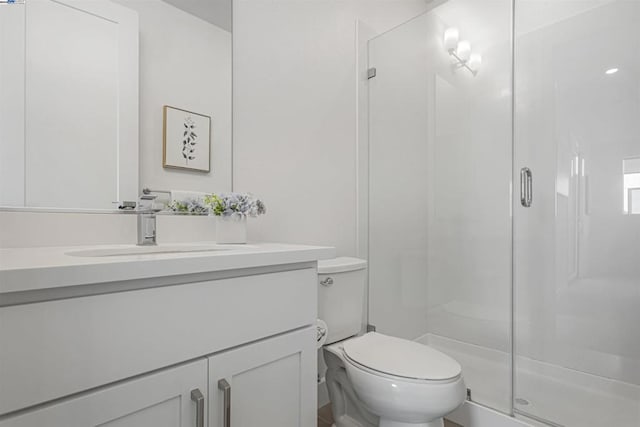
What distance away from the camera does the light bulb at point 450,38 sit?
2.01 metres

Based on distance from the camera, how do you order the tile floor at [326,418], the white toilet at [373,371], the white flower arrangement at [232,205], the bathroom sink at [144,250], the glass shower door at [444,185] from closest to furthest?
1. the bathroom sink at [144,250]
2. the white toilet at [373,371]
3. the white flower arrangement at [232,205]
4. the tile floor at [326,418]
5. the glass shower door at [444,185]

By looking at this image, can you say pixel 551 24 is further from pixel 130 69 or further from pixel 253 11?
pixel 130 69

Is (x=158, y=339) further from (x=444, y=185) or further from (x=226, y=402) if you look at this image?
(x=444, y=185)

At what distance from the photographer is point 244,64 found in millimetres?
1410

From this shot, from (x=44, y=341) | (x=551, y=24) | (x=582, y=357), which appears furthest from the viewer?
(x=551, y=24)

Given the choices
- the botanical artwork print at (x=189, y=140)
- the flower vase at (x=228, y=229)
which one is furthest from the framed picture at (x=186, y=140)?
the flower vase at (x=228, y=229)

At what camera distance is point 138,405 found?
2.08 ft

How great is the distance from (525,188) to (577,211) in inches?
11.7

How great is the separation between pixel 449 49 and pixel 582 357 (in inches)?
A: 73.0

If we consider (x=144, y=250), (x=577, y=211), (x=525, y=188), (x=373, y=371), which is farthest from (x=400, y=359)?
(x=577, y=211)

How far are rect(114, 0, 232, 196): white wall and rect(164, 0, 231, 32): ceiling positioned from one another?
18 mm

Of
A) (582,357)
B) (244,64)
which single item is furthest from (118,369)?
(582,357)

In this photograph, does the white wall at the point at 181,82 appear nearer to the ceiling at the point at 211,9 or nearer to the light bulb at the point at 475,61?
the ceiling at the point at 211,9

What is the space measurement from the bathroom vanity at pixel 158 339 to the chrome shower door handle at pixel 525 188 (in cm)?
139
